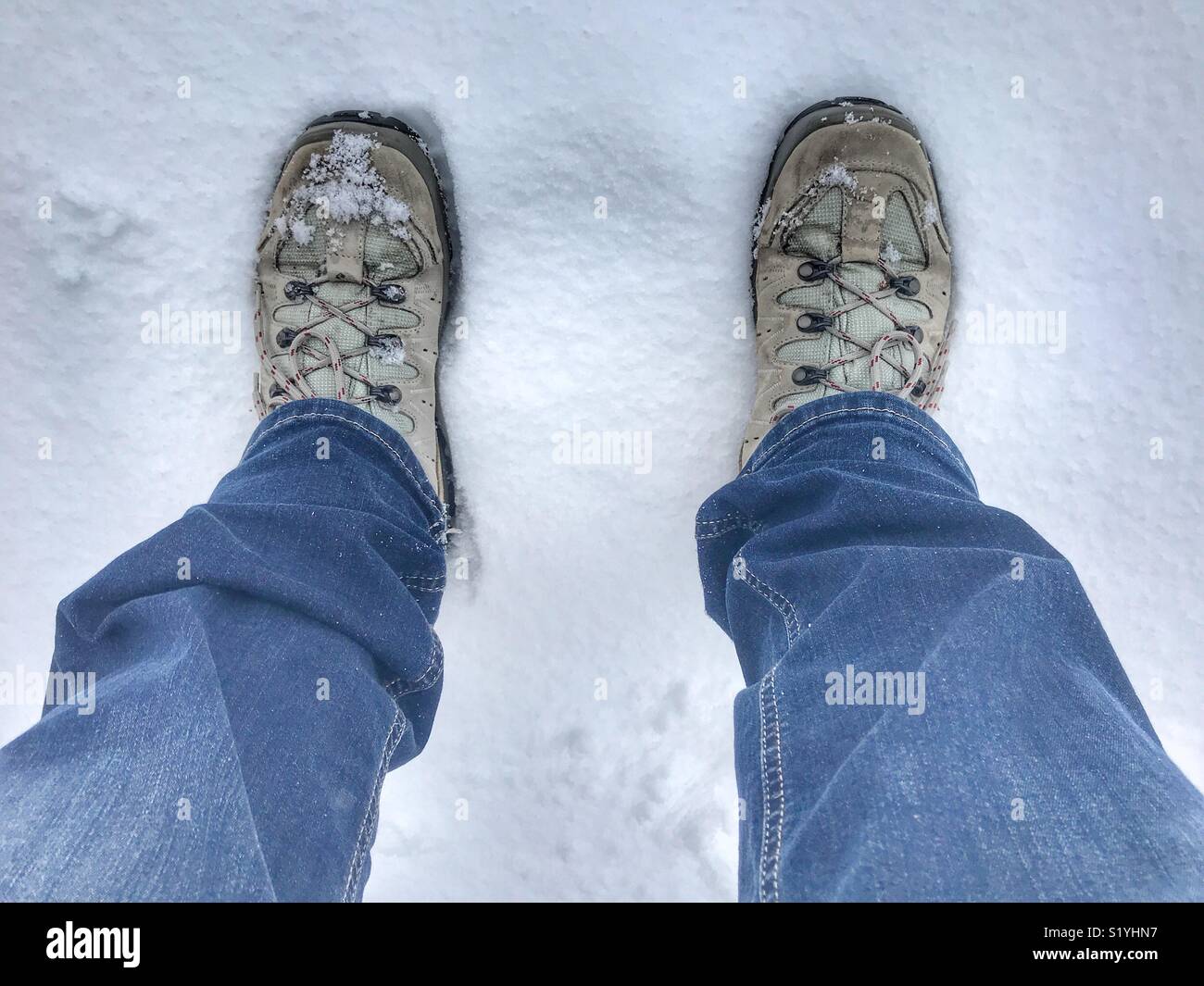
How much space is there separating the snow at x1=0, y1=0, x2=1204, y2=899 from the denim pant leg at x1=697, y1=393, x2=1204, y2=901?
0.35 meters

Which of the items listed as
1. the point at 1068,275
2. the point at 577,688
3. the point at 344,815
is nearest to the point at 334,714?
the point at 344,815

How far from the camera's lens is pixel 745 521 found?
68cm

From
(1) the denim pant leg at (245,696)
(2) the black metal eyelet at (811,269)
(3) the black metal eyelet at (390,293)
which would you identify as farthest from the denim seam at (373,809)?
(2) the black metal eyelet at (811,269)

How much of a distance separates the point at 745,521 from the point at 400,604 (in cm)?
28

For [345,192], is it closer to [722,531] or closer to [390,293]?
[390,293]

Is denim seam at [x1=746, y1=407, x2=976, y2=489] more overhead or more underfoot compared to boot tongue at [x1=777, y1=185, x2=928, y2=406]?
more underfoot

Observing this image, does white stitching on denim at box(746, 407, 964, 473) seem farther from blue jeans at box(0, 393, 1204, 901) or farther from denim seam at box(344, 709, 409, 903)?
denim seam at box(344, 709, 409, 903)

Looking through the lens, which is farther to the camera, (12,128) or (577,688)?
(577,688)

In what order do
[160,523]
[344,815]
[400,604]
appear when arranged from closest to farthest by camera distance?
[344,815], [400,604], [160,523]

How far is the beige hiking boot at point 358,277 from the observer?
33.9 inches

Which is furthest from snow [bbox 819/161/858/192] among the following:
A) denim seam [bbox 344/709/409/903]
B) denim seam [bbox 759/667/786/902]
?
denim seam [bbox 344/709/409/903]

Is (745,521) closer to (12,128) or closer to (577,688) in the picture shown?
(577,688)

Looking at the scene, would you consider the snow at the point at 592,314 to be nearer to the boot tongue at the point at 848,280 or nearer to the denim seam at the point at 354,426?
the boot tongue at the point at 848,280

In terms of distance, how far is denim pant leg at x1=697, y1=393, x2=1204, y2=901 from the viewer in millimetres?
395
